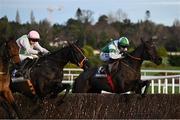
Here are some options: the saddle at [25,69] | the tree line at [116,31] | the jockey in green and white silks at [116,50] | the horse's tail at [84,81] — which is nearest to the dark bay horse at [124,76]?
the horse's tail at [84,81]

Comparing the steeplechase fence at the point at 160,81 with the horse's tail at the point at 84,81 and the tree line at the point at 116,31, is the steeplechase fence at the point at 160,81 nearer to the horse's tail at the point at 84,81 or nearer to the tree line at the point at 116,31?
the horse's tail at the point at 84,81

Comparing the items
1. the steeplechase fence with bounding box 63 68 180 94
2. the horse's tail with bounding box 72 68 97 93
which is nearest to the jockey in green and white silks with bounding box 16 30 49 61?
the horse's tail with bounding box 72 68 97 93

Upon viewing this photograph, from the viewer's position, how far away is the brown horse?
9.25 meters

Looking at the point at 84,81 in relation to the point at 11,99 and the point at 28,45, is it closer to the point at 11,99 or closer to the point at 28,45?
the point at 28,45

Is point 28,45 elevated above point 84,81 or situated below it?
above

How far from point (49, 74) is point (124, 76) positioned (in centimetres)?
184

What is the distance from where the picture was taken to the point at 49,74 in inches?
409

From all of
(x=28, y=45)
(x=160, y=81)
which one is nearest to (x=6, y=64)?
(x=28, y=45)

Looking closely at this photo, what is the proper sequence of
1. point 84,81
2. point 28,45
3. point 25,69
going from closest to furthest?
point 25,69, point 28,45, point 84,81

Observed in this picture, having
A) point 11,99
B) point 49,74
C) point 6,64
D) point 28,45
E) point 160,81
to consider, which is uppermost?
point 28,45

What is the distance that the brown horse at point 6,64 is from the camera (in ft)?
30.3

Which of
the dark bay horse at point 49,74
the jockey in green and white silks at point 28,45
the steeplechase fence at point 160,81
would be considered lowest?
the steeplechase fence at point 160,81

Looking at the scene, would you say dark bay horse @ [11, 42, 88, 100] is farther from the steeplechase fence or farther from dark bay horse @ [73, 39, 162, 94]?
the steeplechase fence

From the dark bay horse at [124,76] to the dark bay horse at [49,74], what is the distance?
39.7 inches
